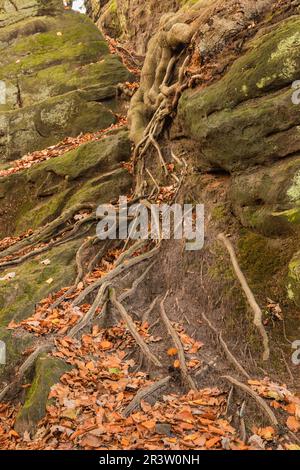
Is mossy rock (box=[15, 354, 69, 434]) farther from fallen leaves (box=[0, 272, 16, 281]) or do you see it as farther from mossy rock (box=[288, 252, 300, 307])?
mossy rock (box=[288, 252, 300, 307])

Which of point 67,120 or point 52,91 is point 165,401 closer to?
point 67,120

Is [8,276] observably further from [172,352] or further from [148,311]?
[172,352]

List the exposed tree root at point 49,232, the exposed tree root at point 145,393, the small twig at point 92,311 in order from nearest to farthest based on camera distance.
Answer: the exposed tree root at point 145,393 < the small twig at point 92,311 < the exposed tree root at point 49,232

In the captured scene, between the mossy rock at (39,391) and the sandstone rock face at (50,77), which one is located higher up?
the sandstone rock face at (50,77)

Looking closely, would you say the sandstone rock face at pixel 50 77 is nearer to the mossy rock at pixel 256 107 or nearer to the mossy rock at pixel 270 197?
the mossy rock at pixel 256 107

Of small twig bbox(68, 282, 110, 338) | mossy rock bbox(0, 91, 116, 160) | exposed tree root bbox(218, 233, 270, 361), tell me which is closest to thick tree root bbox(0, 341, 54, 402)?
small twig bbox(68, 282, 110, 338)

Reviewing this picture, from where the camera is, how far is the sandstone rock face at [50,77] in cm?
1088

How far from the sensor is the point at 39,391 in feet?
14.2

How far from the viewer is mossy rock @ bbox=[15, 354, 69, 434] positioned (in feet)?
13.7

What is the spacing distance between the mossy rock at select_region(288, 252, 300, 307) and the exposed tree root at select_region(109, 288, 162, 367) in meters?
1.71

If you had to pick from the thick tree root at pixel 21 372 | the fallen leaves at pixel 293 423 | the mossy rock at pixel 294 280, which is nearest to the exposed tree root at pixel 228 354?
the fallen leaves at pixel 293 423

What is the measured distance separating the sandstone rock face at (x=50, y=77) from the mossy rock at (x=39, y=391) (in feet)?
24.4

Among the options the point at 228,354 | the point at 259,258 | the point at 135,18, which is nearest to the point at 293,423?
the point at 228,354

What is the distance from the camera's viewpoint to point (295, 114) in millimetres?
5152
